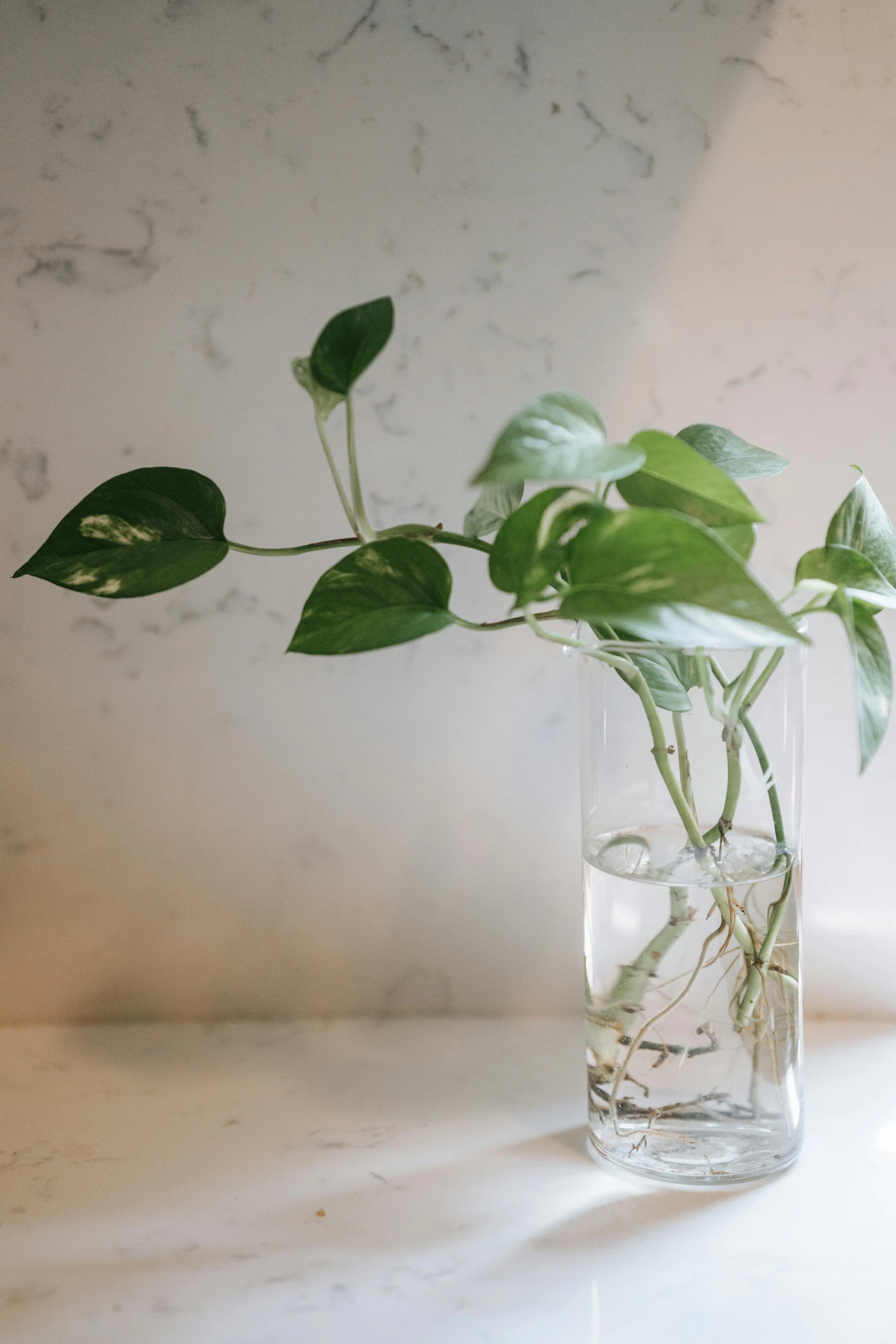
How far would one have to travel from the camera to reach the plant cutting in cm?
47

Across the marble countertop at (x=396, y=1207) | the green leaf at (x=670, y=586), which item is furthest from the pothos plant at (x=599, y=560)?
the marble countertop at (x=396, y=1207)

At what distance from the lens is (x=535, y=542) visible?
0.44m

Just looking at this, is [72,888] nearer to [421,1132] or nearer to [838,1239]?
[421,1132]

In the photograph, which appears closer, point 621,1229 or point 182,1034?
point 621,1229

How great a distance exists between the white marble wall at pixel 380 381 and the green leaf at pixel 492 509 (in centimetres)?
14

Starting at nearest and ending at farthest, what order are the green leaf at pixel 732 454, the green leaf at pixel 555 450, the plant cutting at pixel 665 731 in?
the green leaf at pixel 555 450, the plant cutting at pixel 665 731, the green leaf at pixel 732 454

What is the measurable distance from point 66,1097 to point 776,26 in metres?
0.83

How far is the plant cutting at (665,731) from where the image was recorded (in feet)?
1.55

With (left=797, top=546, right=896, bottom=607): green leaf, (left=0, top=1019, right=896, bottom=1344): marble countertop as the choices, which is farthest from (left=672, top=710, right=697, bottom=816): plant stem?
(left=0, top=1019, right=896, bottom=1344): marble countertop

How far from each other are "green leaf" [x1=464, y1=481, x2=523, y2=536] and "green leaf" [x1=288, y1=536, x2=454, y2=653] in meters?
0.16

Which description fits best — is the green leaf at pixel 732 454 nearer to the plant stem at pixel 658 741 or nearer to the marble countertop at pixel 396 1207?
the plant stem at pixel 658 741

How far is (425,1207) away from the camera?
0.59m

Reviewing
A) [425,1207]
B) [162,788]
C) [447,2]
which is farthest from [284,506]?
[425,1207]

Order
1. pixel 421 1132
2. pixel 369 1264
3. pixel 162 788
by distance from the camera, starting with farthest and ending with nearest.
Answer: pixel 162 788, pixel 421 1132, pixel 369 1264
